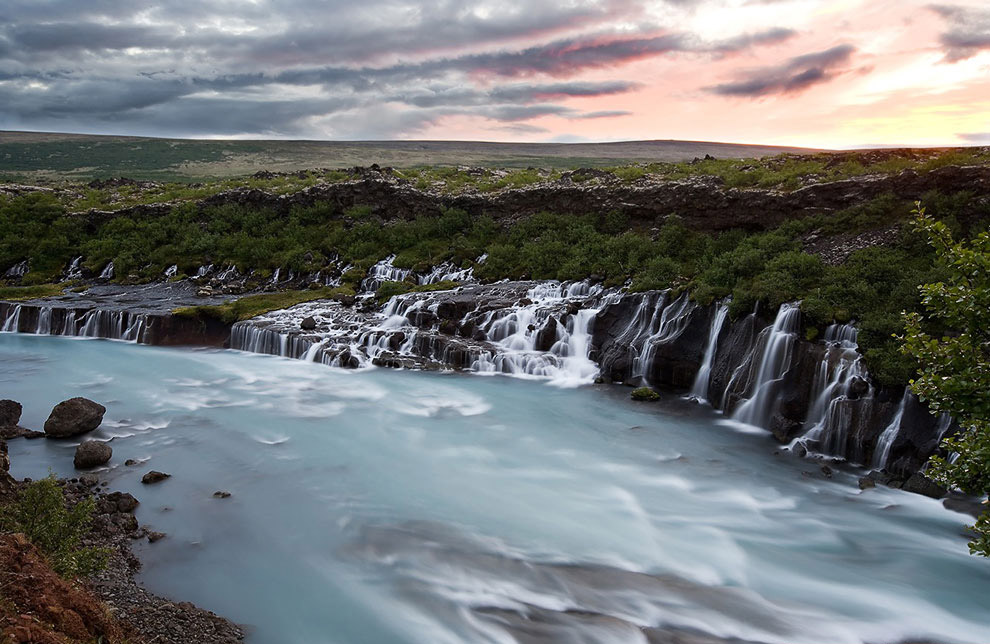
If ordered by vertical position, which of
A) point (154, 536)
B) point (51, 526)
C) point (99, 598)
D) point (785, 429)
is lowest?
point (154, 536)

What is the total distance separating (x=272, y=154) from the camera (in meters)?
147

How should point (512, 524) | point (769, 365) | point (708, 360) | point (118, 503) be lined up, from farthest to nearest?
1. point (708, 360)
2. point (769, 365)
3. point (512, 524)
4. point (118, 503)

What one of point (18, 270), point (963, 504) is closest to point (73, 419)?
point (963, 504)

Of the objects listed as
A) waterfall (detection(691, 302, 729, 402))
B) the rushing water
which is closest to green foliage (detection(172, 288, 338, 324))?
the rushing water

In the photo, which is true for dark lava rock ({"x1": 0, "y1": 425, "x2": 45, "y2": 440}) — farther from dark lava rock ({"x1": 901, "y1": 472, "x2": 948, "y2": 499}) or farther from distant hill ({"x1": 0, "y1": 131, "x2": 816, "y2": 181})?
distant hill ({"x1": 0, "y1": 131, "x2": 816, "y2": 181})

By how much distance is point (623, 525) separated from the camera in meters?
13.6

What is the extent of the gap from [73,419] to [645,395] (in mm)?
16431

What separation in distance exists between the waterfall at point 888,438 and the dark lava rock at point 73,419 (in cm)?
2029

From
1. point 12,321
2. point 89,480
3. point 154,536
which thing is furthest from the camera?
point 12,321

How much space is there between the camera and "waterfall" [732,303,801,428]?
61.4 ft

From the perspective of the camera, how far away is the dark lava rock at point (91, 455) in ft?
49.3

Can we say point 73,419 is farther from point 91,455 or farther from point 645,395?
point 645,395

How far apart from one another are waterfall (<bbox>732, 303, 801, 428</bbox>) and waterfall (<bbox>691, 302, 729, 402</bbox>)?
1508 mm

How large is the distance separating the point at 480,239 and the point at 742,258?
17.7 metres
